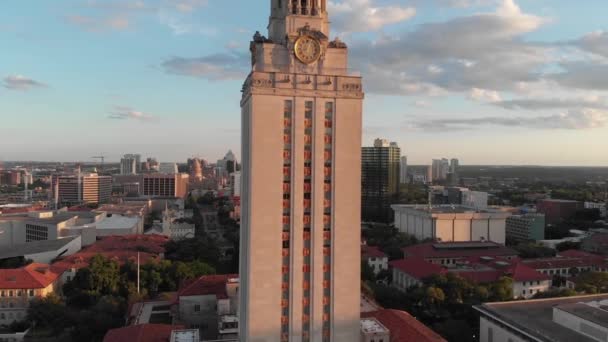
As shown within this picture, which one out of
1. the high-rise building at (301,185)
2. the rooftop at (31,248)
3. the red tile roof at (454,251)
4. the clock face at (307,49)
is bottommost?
the red tile roof at (454,251)

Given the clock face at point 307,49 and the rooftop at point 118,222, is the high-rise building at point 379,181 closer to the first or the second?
the rooftop at point 118,222

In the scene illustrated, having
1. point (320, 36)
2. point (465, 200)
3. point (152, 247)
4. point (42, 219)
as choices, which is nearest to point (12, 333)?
point (152, 247)

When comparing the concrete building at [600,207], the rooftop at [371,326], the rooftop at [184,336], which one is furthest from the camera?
the concrete building at [600,207]

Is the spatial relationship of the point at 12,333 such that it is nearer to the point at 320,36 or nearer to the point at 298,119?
the point at 298,119

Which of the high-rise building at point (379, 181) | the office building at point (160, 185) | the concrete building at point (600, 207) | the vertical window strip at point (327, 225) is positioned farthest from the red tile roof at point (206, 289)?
the office building at point (160, 185)

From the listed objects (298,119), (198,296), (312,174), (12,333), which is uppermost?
(298,119)

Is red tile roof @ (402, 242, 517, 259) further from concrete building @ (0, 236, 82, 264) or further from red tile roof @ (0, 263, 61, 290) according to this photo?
concrete building @ (0, 236, 82, 264)

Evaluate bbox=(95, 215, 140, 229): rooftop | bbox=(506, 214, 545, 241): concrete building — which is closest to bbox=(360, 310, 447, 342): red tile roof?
bbox=(95, 215, 140, 229): rooftop
